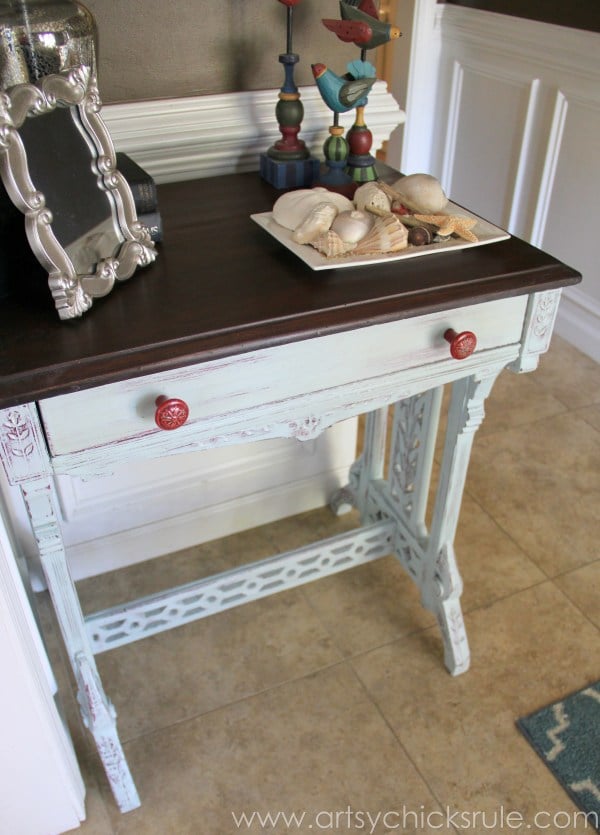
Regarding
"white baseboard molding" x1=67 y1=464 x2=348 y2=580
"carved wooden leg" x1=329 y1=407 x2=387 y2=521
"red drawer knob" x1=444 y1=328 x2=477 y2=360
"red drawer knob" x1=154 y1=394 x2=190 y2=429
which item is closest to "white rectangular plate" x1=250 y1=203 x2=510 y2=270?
"red drawer knob" x1=444 y1=328 x2=477 y2=360

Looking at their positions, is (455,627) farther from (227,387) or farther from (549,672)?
(227,387)

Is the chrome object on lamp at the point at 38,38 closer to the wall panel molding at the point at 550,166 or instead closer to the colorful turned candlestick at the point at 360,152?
the colorful turned candlestick at the point at 360,152

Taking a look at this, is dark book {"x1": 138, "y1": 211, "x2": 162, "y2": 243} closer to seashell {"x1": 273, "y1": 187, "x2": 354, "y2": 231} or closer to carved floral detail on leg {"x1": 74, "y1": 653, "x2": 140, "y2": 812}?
seashell {"x1": 273, "y1": 187, "x2": 354, "y2": 231}

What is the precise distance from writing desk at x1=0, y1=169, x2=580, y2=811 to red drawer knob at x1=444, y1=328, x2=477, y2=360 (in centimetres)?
1

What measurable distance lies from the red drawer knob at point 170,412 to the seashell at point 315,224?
1.01ft

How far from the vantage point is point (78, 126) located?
0.92 m

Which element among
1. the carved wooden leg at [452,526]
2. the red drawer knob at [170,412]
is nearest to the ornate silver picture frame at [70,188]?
the red drawer knob at [170,412]

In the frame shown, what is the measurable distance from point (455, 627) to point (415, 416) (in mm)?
408

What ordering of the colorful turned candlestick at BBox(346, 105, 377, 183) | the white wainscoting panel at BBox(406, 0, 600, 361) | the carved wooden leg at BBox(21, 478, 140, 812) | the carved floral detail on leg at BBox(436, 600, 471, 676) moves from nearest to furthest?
the carved wooden leg at BBox(21, 478, 140, 812) < the colorful turned candlestick at BBox(346, 105, 377, 183) < the carved floral detail on leg at BBox(436, 600, 471, 676) < the white wainscoting panel at BBox(406, 0, 600, 361)

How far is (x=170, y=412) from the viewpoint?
2.98ft

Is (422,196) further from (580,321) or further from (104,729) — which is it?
(580,321)

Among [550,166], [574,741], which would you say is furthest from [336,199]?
[550,166]

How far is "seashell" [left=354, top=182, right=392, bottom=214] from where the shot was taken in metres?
1.09

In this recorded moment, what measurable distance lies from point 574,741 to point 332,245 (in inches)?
38.5
